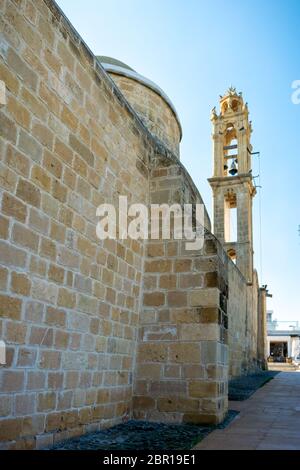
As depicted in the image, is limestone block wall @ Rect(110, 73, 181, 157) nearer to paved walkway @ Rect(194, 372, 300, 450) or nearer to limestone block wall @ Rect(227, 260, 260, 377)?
limestone block wall @ Rect(227, 260, 260, 377)

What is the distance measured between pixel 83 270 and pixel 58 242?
537 millimetres

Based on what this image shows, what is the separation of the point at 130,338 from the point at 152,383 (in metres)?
0.63

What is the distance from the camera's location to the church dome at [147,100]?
914cm

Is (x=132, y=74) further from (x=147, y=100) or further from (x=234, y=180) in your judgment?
(x=234, y=180)

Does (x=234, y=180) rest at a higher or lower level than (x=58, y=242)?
higher

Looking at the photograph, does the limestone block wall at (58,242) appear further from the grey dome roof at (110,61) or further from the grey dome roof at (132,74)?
the grey dome roof at (110,61)

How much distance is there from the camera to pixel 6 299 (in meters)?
3.31

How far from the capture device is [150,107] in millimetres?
9422

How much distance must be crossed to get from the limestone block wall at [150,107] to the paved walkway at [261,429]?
5704 millimetres

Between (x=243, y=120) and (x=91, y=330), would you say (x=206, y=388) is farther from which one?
(x=243, y=120)

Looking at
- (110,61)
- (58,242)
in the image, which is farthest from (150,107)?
(58,242)

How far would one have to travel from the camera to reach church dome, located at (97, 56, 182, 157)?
9.14 m

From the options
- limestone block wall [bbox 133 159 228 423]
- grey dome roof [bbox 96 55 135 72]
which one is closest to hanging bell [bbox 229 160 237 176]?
grey dome roof [bbox 96 55 135 72]
